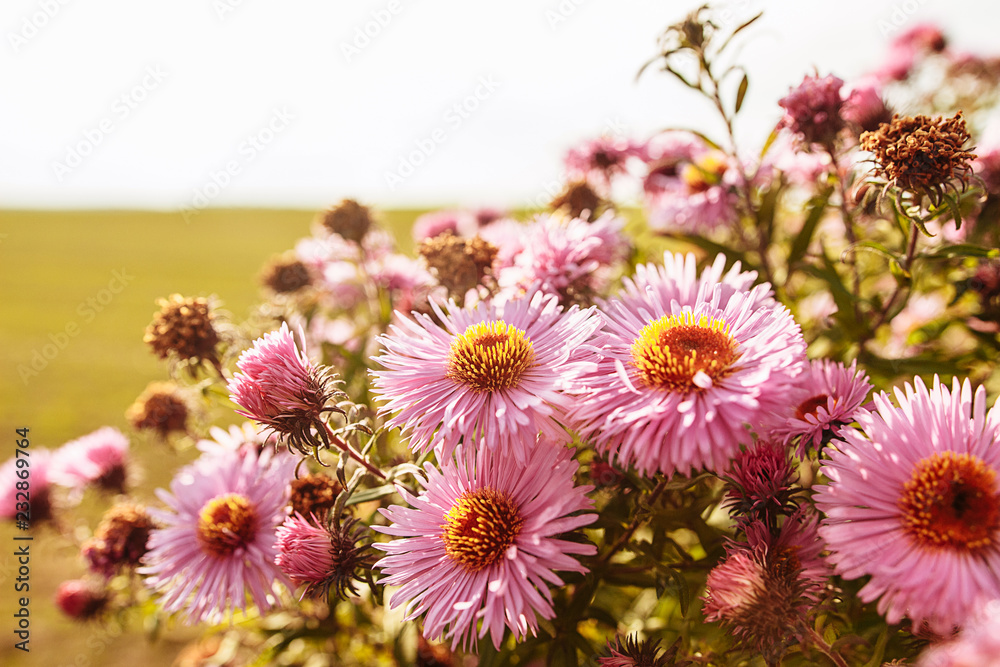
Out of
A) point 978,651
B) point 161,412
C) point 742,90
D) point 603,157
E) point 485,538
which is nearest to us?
point 978,651

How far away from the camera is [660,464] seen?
1.91 feet

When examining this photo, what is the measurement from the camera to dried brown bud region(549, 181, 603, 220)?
4.23 ft

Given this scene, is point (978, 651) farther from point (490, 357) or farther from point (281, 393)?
point (281, 393)

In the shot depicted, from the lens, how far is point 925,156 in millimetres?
685

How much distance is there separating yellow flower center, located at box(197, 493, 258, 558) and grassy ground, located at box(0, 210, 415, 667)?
464 millimetres

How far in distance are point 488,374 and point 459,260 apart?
259 mm

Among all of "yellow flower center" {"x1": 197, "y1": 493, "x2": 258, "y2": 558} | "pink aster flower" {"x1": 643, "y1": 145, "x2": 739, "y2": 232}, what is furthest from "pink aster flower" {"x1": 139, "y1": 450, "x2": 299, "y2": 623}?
"pink aster flower" {"x1": 643, "y1": 145, "x2": 739, "y2": 232}

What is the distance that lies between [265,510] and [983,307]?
114 cm

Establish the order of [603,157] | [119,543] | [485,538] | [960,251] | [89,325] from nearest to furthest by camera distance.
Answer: [485,538], [960,251], [119,543], [603,157], [89,325]

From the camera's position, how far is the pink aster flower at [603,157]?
1457 millimetres

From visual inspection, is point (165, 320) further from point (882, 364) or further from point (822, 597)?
point (882, 364)

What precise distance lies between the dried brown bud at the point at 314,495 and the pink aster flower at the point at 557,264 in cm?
36

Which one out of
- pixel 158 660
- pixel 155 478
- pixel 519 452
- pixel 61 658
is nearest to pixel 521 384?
pixel 519 452

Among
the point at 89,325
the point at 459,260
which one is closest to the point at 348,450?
the point at 459,260
